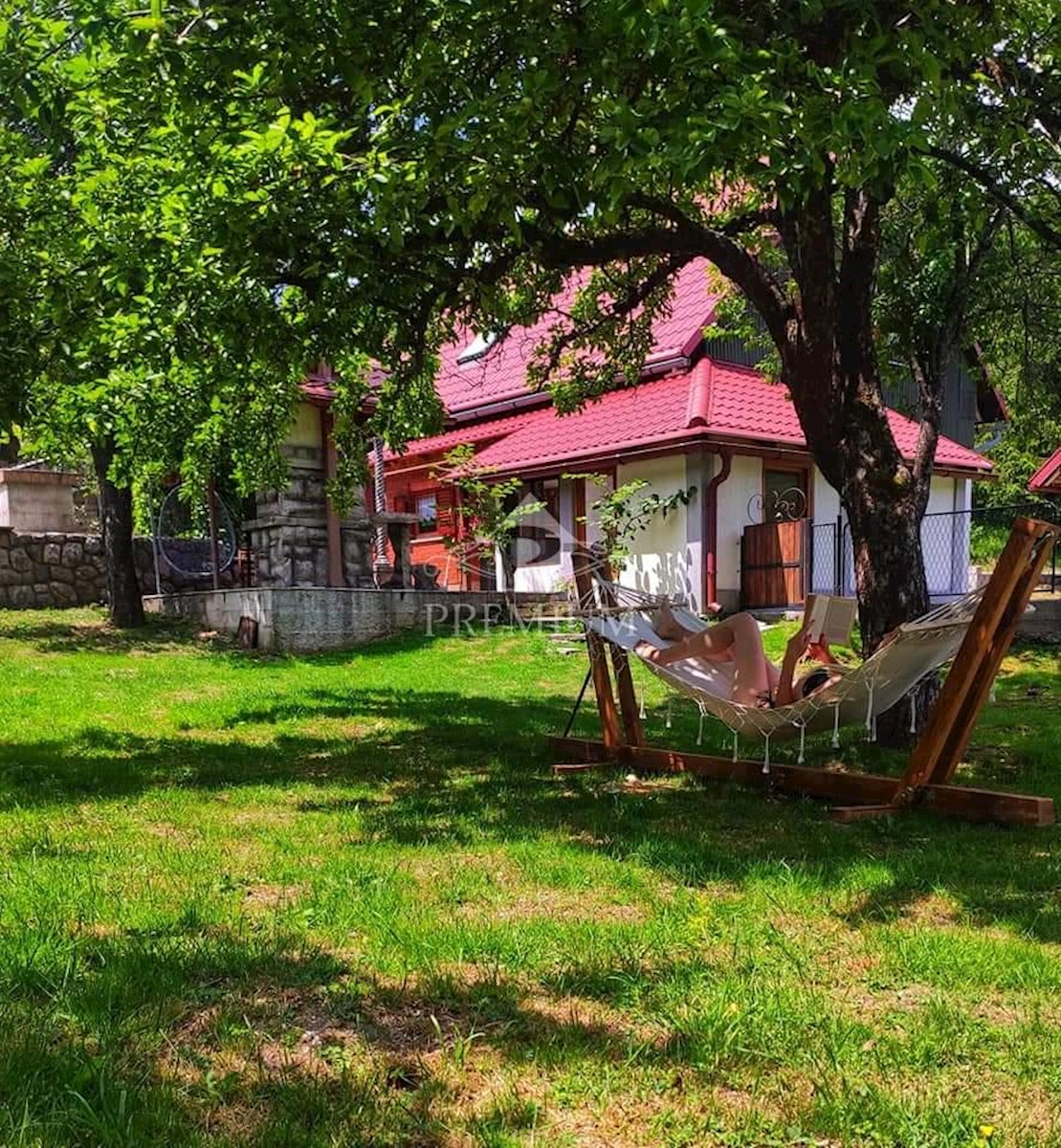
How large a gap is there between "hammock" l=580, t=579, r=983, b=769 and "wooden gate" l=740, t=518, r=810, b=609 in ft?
23.4

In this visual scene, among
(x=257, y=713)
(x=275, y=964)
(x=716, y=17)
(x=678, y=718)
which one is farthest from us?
(x=678, y=718)

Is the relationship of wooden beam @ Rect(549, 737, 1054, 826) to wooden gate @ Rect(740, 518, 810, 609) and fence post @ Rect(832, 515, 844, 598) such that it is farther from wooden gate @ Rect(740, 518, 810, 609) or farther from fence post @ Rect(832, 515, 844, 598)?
fence post @ Rect(832, 515, 844, 598)

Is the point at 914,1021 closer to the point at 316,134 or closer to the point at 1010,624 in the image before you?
the point at 1010,624

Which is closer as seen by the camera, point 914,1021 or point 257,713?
point 914,1021

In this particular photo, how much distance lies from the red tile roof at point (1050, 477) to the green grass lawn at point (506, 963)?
10824mm

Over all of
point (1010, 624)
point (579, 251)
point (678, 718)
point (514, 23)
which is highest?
point (514, 23)

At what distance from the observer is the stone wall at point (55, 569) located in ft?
41.6

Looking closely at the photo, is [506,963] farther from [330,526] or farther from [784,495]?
[784,495]

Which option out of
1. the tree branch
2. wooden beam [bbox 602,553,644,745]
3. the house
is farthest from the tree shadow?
the tree branch

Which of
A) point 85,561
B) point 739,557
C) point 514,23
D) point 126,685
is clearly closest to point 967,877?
point 514,23

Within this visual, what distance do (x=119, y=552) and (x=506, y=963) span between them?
1062 centimetres

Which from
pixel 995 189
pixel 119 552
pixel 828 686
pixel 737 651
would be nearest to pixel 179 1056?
pixel 828 686

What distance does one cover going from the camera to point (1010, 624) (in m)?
4.15

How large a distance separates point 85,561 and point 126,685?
233 inches
